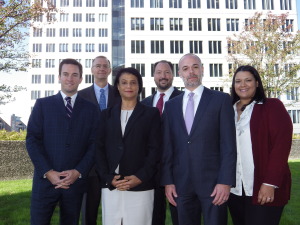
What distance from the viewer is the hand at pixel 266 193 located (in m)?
3.50

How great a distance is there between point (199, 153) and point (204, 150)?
76 mm

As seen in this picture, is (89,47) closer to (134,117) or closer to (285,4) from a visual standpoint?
(285,4)

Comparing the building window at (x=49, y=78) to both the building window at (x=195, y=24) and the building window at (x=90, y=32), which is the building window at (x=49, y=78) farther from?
the building window at (x=195, y=24)

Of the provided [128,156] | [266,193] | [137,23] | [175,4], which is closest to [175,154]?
[128,156]

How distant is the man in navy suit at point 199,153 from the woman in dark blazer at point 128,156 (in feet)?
0.79

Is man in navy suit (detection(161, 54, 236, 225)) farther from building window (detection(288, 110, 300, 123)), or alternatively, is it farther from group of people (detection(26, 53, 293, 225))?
building window (detection(288, 110, 300, 123))

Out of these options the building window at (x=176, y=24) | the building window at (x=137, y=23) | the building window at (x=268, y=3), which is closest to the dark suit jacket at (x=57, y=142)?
the building window at (x=137, y=23)

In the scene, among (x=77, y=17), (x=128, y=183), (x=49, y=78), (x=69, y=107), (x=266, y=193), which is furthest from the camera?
(x=77, y=17)

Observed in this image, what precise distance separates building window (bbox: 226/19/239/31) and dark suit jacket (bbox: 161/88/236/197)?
174 feet

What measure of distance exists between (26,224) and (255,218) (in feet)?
16.3

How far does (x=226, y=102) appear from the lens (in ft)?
12.5

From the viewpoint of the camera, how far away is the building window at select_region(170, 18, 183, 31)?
169 feet

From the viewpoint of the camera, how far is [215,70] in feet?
168

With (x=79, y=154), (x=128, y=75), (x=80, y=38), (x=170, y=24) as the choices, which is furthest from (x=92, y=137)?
(x=80, y=38)
